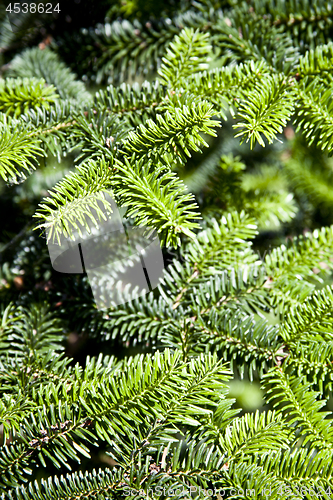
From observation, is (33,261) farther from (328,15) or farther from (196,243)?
(328,15)

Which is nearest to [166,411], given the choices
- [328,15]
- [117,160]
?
[117,160]

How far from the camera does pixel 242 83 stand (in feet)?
1.48

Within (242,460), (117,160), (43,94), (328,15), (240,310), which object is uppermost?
(328,15)

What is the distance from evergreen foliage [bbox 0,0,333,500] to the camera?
0.37 m

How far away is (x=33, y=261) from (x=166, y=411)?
12.6 inches

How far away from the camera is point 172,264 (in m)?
0.55

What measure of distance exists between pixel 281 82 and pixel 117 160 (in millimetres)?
244

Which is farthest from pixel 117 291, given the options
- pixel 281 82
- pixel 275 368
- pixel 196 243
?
pixel 281 82

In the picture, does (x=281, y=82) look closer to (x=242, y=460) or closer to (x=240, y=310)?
(x=240, y=310)

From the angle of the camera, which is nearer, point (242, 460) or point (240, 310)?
point (242, 460)

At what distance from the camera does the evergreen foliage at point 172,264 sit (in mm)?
374

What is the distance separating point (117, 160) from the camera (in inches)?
15.3

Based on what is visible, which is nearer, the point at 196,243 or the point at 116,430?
the point at 116,430

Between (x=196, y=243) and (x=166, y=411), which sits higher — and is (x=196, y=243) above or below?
above
